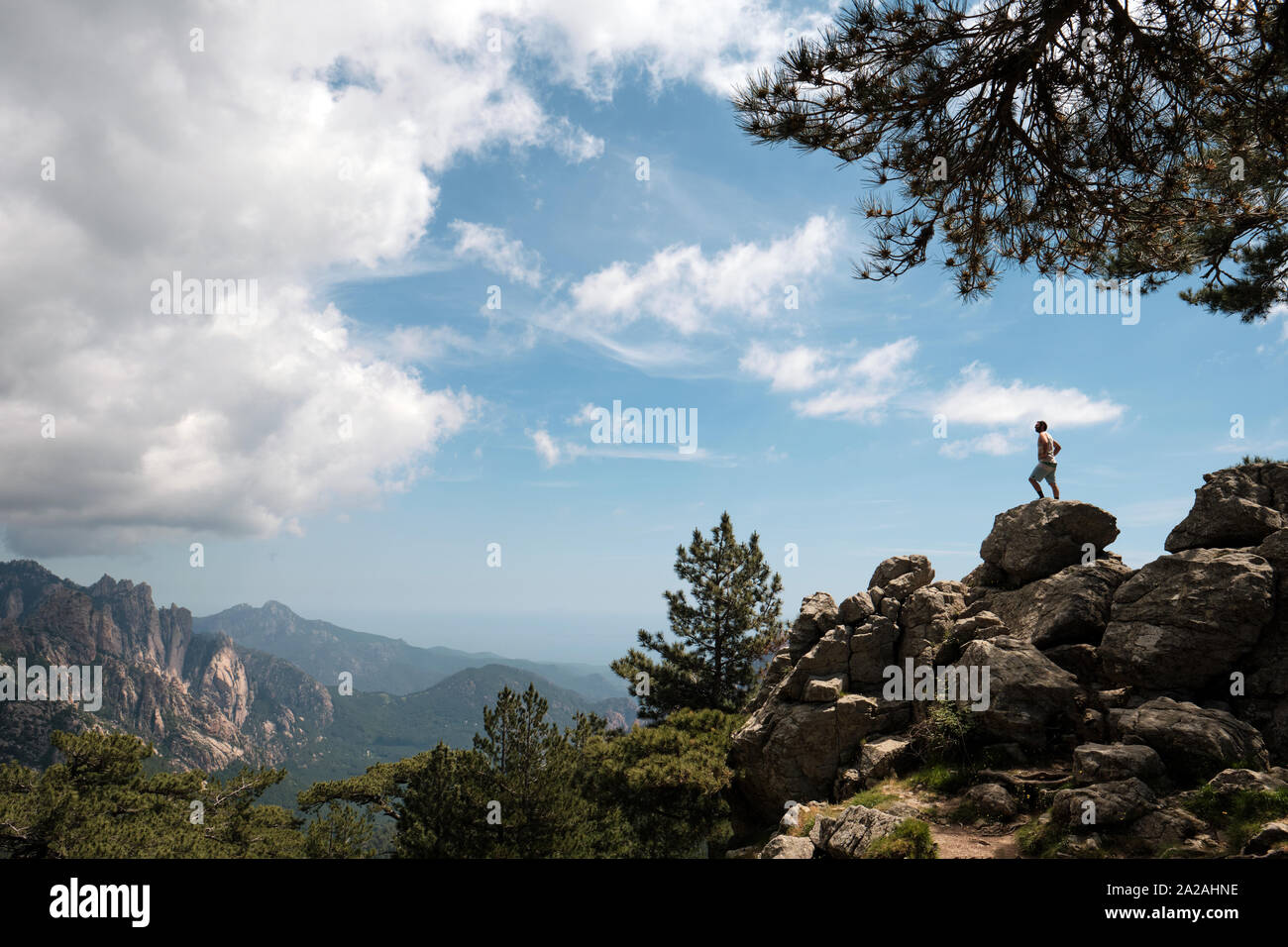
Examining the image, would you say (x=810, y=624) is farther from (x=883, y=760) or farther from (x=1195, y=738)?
(x=1195, y=738)

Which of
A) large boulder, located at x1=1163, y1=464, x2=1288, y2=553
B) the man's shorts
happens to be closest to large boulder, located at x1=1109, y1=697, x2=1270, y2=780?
large boulder, located at x1=1163, y1=464, x2=1288, y2=553

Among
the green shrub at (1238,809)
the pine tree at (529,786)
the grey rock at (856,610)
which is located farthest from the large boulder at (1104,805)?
the pine tree at (529,786)

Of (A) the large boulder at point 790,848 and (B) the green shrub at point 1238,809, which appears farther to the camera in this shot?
(A) the large boulder at point 790,848

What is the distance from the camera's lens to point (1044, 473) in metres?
18.6

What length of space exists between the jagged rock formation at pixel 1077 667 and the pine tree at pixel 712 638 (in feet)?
32.4

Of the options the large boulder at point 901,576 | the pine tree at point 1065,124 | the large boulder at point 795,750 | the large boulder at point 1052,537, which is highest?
the pine tree at point 1065,124

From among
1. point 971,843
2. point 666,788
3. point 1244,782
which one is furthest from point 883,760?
point 1244,782

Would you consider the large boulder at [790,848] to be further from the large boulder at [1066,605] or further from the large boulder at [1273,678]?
the large boulder at [1273,678]

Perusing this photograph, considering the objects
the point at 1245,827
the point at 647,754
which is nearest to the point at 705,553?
the point at 647,754

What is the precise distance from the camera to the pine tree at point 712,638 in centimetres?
3081

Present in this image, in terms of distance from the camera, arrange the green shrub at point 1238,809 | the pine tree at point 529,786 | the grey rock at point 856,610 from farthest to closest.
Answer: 1. the grey rock at point 856,610
2. the pine tree at point 529,786
3. the green shrub at point 1238,809
